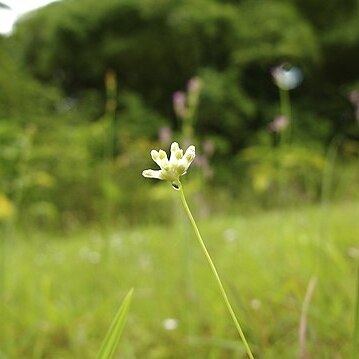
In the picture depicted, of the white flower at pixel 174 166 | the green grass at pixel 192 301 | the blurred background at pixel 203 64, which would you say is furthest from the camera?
the blurred background at pixel 203 64

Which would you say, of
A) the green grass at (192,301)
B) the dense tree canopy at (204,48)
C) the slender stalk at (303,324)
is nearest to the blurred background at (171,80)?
the dense tree canopy at (204,48)

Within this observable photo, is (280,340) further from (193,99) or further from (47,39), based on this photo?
(47,39)

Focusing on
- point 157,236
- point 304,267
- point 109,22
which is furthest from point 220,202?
point 109,22

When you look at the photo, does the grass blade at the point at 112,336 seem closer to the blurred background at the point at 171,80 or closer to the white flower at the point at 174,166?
the white flower at the point at 174,166

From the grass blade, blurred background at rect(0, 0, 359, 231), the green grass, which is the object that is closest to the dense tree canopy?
blurred background at rect(0, 0, 359, 231)

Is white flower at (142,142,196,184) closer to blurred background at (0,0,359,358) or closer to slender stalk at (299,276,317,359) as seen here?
slender stalk at (299,276,317,359)

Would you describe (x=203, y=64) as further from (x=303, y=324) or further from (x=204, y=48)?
(x=303, y=324)

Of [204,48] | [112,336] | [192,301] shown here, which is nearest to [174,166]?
[112,336]

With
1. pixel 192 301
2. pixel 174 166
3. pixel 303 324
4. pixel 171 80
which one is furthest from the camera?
pixel 171 80
